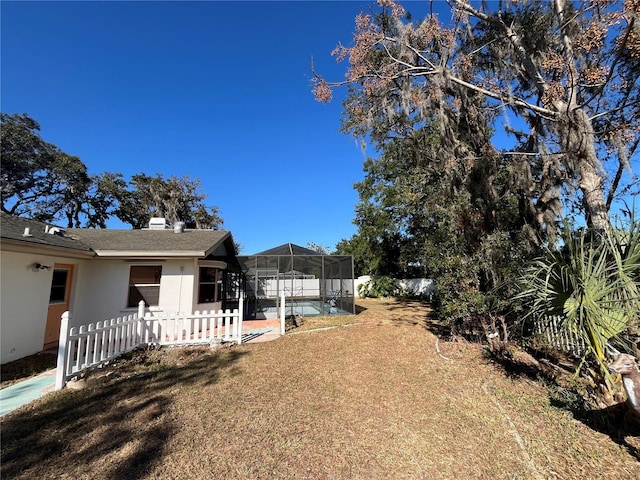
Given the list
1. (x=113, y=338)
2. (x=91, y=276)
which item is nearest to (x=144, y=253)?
(x=91, y=276)

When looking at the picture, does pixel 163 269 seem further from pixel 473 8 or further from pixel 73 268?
pixel 473 8

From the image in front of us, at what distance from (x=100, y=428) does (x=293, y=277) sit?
10.9m

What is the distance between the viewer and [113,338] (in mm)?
5941

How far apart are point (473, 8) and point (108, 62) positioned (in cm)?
1059

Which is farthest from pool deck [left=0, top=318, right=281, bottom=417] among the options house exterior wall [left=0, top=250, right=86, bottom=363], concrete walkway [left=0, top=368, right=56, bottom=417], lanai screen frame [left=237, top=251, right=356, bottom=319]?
lanai screen frame [left=237, top=251, right=356, bottom=319]

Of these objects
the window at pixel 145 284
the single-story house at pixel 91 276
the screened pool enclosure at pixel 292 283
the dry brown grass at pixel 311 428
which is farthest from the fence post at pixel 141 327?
the screened pool enclosure at pixel 292 283

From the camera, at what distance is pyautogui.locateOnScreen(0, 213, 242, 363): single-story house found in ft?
19.6

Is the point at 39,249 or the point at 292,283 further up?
the point at 39,249

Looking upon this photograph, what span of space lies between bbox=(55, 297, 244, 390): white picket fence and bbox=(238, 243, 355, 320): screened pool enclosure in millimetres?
4426

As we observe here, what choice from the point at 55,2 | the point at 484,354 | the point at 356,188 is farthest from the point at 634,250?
the point at 356,188

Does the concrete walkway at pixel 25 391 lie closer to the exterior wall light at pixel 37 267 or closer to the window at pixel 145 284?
the exterior wall light at pixel 37 267

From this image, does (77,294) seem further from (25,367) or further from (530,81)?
(530,81)

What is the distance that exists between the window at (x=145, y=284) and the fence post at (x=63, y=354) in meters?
4.20

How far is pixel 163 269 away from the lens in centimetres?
880
